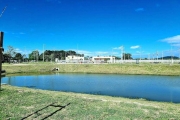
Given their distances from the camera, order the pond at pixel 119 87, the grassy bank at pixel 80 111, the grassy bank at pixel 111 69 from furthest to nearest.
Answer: the grassy bank at pixel 111 69 < the pond at pixel 119 87 < the grassy bank at pixel 80 111

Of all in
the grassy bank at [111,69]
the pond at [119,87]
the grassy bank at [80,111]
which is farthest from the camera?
the grassy bank at [111,69]

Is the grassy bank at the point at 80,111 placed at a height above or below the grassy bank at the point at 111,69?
below

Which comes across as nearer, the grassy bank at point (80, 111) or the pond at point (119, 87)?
the grassy bank at point (80, 111)

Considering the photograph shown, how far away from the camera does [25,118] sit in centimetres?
880

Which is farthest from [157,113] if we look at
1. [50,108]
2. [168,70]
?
[168,70]

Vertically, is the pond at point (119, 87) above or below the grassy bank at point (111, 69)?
below

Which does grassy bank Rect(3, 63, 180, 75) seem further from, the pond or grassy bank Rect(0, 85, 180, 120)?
grassy bank Rect(0, 85, 180, 120)

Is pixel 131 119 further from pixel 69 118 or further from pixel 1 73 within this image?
pixel 1 73

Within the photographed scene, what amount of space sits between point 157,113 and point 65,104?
5.05m

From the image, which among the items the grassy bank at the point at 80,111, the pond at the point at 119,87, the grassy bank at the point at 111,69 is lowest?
the pond at the point at 119,87

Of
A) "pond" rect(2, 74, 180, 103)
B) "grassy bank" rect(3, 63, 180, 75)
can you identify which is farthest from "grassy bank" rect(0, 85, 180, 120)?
"grassy bank" rect(3, 63, 180, 75)

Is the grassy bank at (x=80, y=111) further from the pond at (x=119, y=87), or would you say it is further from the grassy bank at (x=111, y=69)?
the grassy bank at (x=111, y=69)

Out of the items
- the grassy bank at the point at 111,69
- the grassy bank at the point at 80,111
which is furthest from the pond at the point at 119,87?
the grassy bank at the point at 111,69

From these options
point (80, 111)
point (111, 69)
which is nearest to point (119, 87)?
point (80, 111)
